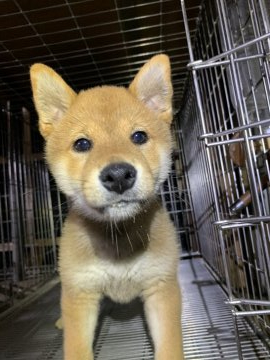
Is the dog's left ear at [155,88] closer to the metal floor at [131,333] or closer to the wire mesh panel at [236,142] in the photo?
the wire mesh panel at [236,142]

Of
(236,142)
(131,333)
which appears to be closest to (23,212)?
(131,333)

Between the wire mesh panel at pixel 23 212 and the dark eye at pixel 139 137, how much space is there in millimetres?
881

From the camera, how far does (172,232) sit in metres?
1.23

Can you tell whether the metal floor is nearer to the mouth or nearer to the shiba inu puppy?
the shiba inu puppy

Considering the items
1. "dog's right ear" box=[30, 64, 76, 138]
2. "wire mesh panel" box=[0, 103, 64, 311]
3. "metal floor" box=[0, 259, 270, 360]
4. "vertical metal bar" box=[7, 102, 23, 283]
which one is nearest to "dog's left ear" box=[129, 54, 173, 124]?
"dog's right ear" box=[30, 64, 76, 138]

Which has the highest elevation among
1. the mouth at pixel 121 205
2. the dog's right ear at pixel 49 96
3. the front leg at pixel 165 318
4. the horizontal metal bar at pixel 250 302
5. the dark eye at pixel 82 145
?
the dog's right ear at pixel 49 96

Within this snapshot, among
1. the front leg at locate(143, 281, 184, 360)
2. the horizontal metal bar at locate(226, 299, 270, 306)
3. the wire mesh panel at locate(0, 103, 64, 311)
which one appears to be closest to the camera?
the horizontal metal bar at locate(226, 299, 270, 306)

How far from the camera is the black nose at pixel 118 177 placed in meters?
0.84

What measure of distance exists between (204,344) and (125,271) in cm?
35

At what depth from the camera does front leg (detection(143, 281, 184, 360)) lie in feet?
3.34

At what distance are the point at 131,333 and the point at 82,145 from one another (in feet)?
2.29

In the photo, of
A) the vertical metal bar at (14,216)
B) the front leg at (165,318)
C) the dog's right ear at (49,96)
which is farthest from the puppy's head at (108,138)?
the vertical metal bar at (14,216)

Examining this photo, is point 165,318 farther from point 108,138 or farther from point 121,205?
point 108,138

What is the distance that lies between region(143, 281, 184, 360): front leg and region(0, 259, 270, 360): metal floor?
89mm
